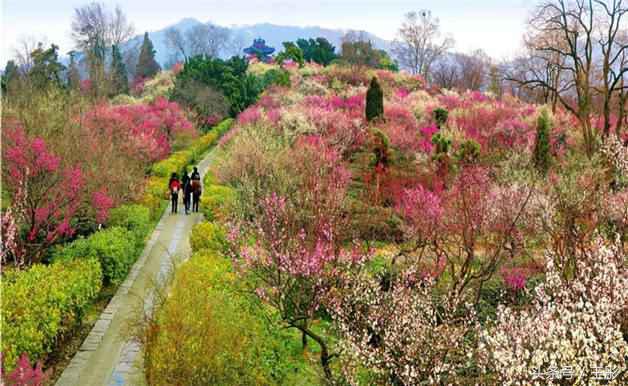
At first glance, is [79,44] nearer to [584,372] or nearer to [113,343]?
[113,343]

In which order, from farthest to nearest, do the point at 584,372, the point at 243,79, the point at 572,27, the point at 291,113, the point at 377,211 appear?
the point at 243,79 → the point at 291,113 → the point at 572,27 → the point at 377,211 → the point at 584,372

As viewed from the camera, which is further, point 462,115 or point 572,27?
point 462,115

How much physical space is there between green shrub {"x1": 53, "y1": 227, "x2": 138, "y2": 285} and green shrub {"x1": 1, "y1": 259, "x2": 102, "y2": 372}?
0.95 meters

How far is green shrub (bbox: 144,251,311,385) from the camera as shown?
22.5 ft

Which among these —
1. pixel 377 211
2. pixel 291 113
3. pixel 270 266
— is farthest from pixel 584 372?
pixel 291 113

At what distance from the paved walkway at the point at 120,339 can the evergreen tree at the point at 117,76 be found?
30.0 m

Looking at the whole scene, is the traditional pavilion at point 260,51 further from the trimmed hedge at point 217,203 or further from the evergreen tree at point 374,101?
the trimmed hedge at point 217,203

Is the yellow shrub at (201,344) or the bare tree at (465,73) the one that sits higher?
the bare tree at (465,73)

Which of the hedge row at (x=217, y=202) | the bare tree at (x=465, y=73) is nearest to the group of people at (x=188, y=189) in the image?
the hedge row at (x=217, y=202)

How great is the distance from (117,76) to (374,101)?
86.8 feet

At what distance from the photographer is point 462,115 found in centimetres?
2922

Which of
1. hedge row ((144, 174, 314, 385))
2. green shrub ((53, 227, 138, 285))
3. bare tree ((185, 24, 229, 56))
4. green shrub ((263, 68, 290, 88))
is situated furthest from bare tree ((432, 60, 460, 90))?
hedge row ((144, 174, 314, 385))

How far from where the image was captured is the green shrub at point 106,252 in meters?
11.4

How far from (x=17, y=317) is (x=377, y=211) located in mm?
10651
